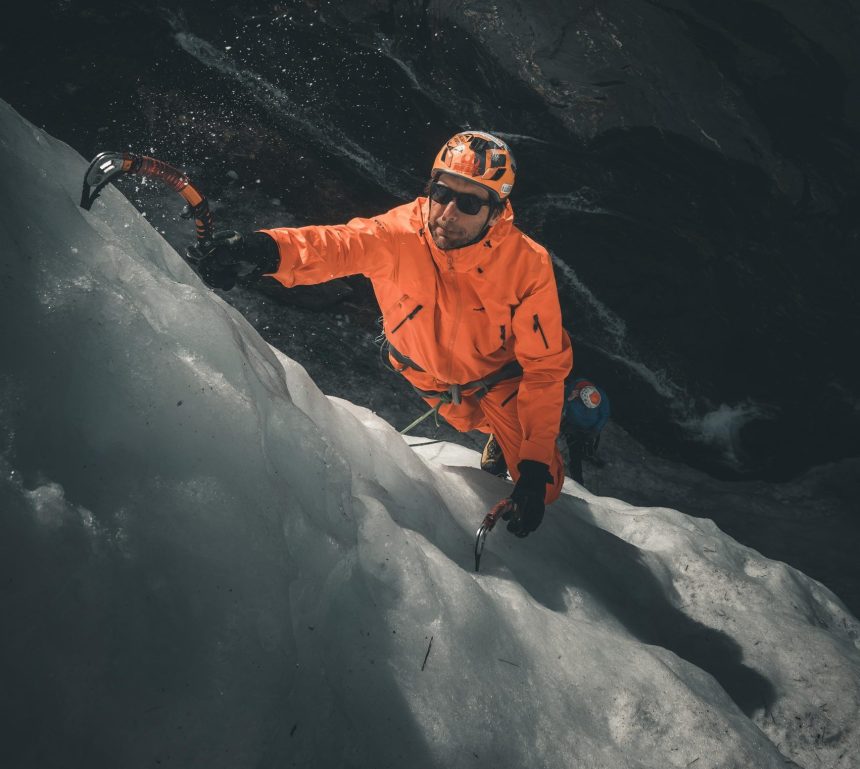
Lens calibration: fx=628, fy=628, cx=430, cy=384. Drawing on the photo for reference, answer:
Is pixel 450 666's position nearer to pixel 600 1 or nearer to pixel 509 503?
pixel 509 503

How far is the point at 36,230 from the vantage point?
150cm

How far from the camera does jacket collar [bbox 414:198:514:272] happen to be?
2955 millimetres

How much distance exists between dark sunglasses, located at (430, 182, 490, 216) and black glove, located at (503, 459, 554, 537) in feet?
4.02

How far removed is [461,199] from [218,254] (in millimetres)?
1149

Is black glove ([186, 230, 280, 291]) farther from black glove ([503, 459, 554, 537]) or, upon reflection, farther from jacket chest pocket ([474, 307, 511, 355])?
black glove ([503, 459, 554, 537])

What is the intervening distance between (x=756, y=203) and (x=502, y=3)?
230cm

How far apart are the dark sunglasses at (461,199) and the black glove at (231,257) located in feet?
2.84

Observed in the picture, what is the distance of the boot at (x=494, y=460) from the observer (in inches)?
161

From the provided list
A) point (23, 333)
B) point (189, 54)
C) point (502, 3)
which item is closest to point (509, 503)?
point (23, 333)

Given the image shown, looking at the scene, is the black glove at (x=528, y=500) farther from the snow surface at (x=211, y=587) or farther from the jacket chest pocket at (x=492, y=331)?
the jacket chest pocket at (x=492, y=331)

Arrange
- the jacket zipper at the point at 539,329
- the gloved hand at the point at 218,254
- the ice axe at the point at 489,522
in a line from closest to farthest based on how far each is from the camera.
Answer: the gloved hand at the point at 218,254 < the ice axe at the point at 489,522 < the jacket zipper at the point at 539,329

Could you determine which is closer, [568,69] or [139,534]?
[139,534]

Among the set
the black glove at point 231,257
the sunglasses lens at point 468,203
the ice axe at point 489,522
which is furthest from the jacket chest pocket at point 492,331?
the black glove at point 231,257

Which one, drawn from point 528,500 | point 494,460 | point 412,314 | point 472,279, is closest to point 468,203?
point 472,279
